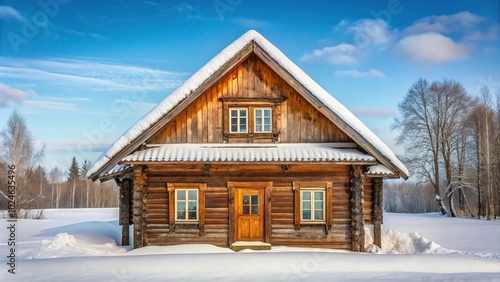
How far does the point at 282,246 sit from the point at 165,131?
5630mm

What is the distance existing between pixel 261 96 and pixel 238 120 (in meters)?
1.17

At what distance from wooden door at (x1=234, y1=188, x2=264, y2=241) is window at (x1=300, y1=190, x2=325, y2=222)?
1435mm

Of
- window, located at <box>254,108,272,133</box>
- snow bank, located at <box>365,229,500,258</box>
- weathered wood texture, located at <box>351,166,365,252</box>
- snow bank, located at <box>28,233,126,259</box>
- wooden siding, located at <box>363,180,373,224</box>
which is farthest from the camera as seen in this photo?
wooden siding, located at <box>363,180,373,224</box>

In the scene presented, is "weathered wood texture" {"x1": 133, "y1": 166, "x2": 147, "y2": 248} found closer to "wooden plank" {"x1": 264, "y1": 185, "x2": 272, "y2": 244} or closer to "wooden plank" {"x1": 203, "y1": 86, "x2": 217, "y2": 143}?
"wooden plank" {"x1": 203, "y1": 86, "x2": 217, "y2": 143}

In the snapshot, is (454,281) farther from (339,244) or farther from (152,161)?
(152,161)

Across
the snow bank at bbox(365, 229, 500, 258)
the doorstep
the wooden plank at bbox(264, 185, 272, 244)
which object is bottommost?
the snow bank at bbox(365, 229, 500, 258)

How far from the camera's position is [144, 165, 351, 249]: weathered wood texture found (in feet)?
47.1

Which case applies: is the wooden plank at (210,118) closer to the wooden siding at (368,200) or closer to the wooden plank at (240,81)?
the wooden plank at (240,81)

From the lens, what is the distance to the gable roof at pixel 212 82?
13.5 metres

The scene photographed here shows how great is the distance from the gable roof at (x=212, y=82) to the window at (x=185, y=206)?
2280 millimetres

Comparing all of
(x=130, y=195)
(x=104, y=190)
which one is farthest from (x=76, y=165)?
(x=130, y=195)

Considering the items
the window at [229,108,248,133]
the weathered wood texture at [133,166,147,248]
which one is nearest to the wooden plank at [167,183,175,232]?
the weathered wood texture at [133,166,147,248]

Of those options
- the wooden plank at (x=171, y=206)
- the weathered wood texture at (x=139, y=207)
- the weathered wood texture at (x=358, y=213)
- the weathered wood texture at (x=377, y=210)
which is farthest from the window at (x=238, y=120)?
the weathered wood texture at (x=377, y=210)

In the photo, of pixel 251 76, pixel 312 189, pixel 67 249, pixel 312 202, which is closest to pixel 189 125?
pixel 251 76
